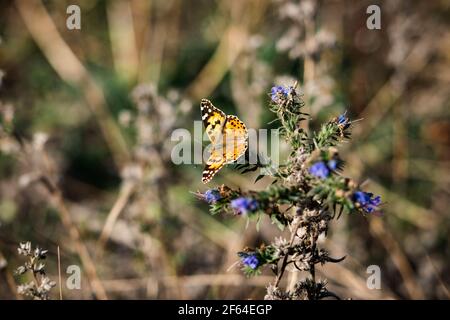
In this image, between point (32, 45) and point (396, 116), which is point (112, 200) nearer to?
point (32, 45)

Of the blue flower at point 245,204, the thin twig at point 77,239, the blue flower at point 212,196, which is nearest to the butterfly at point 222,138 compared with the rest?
the blue flower at point 212,196

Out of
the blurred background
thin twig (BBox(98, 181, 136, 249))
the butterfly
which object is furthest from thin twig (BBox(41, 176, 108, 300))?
the butterfly

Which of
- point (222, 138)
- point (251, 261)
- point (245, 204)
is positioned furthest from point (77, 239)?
point (245, 204)

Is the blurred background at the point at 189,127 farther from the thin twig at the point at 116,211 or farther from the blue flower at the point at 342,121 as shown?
the blue flower at the point at 342,121

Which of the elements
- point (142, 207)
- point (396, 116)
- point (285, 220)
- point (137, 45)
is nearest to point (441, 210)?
point (396, 116)

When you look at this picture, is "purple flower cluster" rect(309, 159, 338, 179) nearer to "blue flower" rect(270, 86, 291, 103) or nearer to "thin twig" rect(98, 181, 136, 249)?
"blue flower" rect(270, 86, 291, 103)

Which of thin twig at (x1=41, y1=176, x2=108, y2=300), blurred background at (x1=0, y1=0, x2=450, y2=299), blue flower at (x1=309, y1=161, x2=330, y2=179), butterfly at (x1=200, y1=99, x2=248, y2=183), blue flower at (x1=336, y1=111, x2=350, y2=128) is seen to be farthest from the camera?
blurred background at (x1=0, y1=0, x2=450, y2=299)
